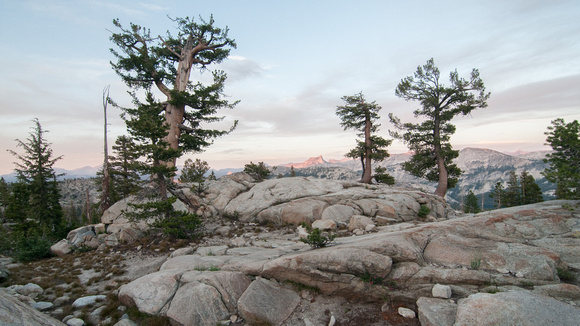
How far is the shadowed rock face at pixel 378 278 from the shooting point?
681 centimetres

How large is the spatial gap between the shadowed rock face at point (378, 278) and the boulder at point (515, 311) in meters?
0.08

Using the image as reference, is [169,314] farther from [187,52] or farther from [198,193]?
[187,52]

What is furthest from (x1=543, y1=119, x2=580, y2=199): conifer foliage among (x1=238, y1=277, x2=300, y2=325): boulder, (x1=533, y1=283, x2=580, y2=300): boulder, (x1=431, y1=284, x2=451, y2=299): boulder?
(x1=238, y1=277, x2=300, y2=325): boulder

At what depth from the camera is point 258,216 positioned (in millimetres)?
18609

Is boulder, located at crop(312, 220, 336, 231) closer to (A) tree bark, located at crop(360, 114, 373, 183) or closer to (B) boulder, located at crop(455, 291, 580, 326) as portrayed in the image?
(B) boulder, located at crop(455, 291, 580, 326)

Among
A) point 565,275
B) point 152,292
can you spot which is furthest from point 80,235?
point 565,275

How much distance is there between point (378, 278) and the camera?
7688 mm

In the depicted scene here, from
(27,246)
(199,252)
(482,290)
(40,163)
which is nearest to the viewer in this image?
(482,290)

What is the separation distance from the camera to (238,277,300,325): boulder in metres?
7.27

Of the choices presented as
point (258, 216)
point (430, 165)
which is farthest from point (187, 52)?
point (430, 165)

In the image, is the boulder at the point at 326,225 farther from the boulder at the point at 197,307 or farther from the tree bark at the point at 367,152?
the tree bark at the point at 367,152

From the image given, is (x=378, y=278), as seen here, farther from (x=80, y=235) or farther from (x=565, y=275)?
(x=80, y=235)

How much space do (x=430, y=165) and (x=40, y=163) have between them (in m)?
47.7

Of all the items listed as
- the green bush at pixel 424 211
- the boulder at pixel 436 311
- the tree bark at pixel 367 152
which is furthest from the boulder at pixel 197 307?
the tree bark at pixel 367 152
